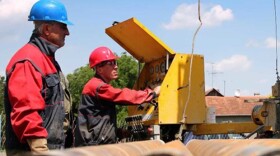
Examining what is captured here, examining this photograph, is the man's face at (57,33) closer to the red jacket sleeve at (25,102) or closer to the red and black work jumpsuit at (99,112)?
the red jacket sleeve at (25,102)

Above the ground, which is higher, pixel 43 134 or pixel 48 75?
pixel 48 75

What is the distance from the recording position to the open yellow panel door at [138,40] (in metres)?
8.27

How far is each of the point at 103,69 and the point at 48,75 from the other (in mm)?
2406

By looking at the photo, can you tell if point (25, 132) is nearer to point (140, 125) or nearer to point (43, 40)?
point (43, 40)

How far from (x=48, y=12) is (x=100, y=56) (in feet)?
7.27

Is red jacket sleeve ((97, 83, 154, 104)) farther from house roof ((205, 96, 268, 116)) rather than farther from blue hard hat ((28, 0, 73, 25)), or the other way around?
house roof ((205, 96, 268, 116))

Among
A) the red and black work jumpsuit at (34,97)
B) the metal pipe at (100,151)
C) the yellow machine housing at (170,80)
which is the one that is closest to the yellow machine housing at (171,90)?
the yellow machine housing at (170,80)

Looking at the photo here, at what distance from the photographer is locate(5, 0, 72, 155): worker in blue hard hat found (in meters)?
3.43

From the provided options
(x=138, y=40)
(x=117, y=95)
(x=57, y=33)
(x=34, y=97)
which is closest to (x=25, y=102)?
(x=34, y=97)

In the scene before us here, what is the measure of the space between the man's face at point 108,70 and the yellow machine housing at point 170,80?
6.21 ft

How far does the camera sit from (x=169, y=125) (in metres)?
8.22

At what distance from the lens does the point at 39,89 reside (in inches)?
142

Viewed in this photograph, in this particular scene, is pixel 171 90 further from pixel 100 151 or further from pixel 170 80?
pixel 100 151

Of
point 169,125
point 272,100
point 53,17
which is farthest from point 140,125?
point 53,17
